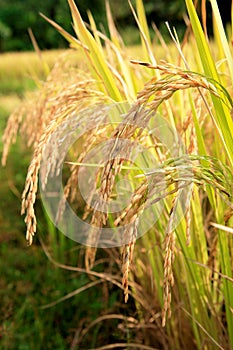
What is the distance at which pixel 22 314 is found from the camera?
2.40 metres

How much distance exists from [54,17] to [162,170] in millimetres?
21183

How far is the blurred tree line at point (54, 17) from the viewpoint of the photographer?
18.0 metres

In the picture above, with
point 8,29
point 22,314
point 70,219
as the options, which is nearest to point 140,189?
point 22,314

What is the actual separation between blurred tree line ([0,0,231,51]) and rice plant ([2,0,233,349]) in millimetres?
15949

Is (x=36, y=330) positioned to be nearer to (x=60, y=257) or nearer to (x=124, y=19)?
(x=60, y=257)

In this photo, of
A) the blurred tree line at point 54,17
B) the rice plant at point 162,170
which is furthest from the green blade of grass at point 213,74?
the blurred tree line at point 54,17

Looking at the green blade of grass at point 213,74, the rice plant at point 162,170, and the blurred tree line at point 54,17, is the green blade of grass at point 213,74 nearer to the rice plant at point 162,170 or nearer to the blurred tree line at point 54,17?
the rice plant at point 162,170

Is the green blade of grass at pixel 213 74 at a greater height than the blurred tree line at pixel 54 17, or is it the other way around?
the blurred tree line at pixel 54 17

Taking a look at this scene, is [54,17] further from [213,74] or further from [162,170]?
[162,170]

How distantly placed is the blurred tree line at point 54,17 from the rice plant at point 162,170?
1595 centimetres

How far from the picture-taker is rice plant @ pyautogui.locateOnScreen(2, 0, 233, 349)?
102cm

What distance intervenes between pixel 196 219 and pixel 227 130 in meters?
0.40

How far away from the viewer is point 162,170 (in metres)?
0.98

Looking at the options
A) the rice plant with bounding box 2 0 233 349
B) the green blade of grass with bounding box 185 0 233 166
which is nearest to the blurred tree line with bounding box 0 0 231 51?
the rice plant with bounding box 2 0 233 349
